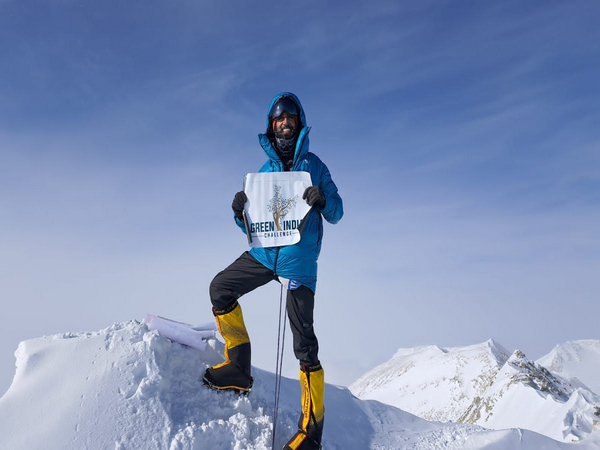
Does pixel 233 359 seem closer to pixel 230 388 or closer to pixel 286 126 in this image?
pixel 230 388

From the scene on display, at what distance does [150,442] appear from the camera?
420cm

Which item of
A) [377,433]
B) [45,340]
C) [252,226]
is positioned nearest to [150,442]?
[45,340]

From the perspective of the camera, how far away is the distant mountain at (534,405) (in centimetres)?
1012

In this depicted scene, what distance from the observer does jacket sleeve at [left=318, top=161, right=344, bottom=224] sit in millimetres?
4723

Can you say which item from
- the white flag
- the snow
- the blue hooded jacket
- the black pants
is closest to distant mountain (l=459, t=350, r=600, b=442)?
the snow

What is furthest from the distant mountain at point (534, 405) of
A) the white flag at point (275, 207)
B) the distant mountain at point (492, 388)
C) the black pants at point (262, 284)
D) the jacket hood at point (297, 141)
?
the jacket hood at point (297, 141)

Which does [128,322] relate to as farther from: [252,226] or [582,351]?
[582,351]

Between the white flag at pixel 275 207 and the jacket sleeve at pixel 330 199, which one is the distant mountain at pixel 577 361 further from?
the white flag at pixel 275 207

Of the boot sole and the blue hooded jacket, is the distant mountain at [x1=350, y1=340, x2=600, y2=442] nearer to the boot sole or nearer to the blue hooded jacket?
the boot sole

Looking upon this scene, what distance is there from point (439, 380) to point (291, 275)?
1846cm

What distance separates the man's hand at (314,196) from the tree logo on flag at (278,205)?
19 cm

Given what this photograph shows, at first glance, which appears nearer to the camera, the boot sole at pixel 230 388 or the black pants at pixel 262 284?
the black pants at pixel 262 284

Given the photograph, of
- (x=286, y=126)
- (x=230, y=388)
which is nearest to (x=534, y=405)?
(x=230, y=388)

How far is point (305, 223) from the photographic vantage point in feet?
15.5
